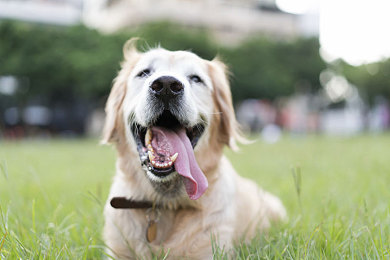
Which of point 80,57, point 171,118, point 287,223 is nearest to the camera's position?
point 171,118

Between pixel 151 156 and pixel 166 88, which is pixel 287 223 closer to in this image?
pixel 151 156

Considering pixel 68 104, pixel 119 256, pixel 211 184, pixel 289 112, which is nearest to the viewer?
pixel 119 256

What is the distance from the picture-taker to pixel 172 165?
7.72 feet

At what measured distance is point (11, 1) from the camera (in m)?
42.6

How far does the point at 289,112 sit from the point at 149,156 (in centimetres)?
5401

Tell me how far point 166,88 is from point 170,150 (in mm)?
397

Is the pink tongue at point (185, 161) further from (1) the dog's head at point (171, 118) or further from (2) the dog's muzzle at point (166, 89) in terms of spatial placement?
(2) the dog's muzzle at point (166, 89)

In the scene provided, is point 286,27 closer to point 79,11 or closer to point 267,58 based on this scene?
point 267,58

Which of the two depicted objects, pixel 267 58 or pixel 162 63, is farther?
pixel 267 58

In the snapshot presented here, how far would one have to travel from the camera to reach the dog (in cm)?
239

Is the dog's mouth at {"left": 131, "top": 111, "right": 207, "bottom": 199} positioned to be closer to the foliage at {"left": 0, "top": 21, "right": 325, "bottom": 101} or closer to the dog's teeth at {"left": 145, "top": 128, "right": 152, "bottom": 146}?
the dog's teeth at {"left": 145, "top": 128, "right": 152, "bottom": 146}

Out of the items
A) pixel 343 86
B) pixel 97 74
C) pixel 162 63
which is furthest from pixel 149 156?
pixel 343 86

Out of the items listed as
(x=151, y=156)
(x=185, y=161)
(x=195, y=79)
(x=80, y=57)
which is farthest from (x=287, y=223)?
(x=80, y=57)

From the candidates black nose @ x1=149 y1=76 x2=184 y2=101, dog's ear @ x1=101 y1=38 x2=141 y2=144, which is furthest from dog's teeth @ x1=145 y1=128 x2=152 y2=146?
dog's ear @ x1=101 y1=38 x2=141 y2=144
